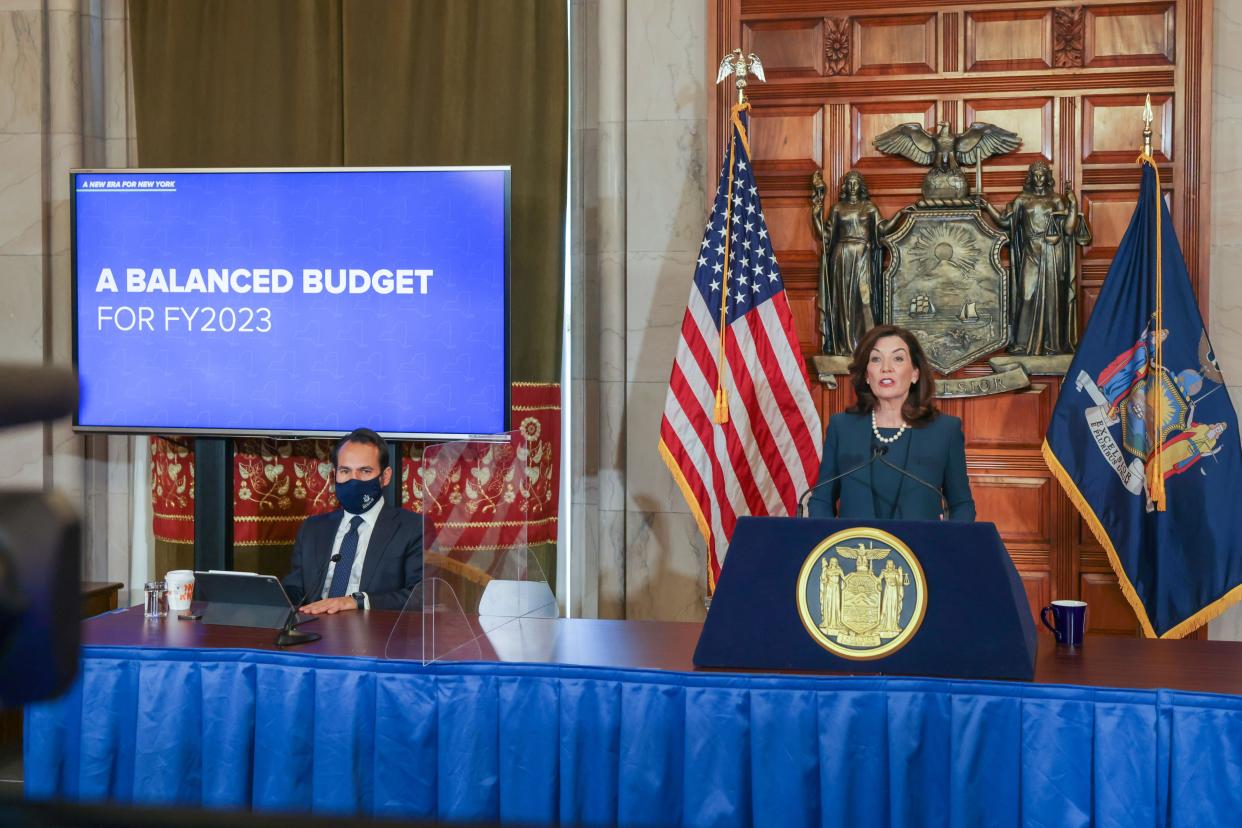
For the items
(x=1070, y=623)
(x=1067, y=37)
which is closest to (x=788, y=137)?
(x=1067, y=37)

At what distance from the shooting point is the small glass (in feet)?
11.0

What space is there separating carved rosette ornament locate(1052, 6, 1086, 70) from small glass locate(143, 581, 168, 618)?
12.3 feet

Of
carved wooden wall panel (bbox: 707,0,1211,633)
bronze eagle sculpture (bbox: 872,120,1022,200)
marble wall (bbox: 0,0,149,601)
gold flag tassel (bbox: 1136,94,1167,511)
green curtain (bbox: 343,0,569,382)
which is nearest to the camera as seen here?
gold flag tassel (bbox: 1136,94,1167,511)

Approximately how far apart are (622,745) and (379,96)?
11.3ft

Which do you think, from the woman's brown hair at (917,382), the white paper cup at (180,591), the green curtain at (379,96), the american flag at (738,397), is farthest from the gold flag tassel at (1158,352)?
the white paper cup at (180,591)

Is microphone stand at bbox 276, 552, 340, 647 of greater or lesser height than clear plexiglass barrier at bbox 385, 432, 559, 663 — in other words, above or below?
below

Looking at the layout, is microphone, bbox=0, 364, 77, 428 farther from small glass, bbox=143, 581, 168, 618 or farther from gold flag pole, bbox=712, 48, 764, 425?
gold flag pole, bbox=712, 48, 764, 425

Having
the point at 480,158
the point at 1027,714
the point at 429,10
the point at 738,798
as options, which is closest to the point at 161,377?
the point at 480,158

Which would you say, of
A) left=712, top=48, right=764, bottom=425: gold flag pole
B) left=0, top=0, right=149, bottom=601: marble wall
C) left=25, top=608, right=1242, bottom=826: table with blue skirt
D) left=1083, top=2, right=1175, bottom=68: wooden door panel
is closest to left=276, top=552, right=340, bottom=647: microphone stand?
left=25, top=608, right=1242, bottom=826: table with blue skirt

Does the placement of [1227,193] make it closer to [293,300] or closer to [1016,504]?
[1016,504]

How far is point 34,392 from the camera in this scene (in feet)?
1.45

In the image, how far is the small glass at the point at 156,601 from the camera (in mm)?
3359

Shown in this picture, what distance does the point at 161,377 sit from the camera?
4.64m

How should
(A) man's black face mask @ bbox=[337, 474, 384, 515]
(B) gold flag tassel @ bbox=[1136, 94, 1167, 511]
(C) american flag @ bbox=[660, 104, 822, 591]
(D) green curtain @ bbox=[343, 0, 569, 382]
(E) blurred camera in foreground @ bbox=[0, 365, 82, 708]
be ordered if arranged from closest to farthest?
(E) blurred camera in foreground @ bbox=[0, 365, 82, 708] → (A) man's black face mask @ bbox=[337, 474, 384, 515] → (B) gold flag tassel @ bbox=[1136, 94, 1167, 511] → (C) american flag @ bbox=[660, 104, 822, 591] → (D) green curtain @ bbox=[343, 0, 569, 382]
